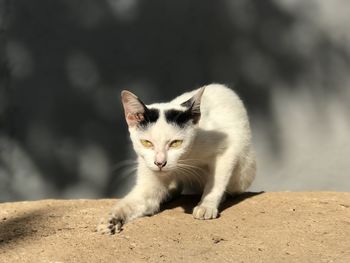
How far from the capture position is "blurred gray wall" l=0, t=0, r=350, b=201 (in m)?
5.57

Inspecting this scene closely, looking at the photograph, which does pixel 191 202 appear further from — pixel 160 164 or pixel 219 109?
pixel 160 164

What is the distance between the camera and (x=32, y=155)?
5719 mm

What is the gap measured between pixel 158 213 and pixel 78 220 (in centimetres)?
54

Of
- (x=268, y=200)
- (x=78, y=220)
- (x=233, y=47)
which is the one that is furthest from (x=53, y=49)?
(x=268, y=200)

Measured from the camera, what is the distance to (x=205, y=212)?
405 centimetres

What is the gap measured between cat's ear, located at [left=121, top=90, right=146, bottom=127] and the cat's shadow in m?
0.78

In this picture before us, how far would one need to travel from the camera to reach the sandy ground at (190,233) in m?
3.37

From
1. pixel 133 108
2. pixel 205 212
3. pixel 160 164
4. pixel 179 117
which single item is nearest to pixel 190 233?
pixel 205 212

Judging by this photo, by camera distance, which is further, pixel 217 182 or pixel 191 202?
pixel 191 202

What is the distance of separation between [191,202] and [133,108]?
105 cm

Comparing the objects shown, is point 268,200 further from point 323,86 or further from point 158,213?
point 323,86

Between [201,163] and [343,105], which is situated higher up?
[343,105]

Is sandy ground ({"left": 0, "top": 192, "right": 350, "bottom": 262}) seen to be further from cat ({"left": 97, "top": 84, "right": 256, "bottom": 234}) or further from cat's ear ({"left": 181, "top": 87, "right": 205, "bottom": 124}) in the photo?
cat's ear ({"left": 181, "top": 87, "right": 205, "bottom": 124})

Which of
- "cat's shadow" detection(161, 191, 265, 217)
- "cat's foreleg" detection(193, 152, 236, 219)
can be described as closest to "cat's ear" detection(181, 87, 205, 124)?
"cat's foreleg" detection(193, 152, 236, 219)
